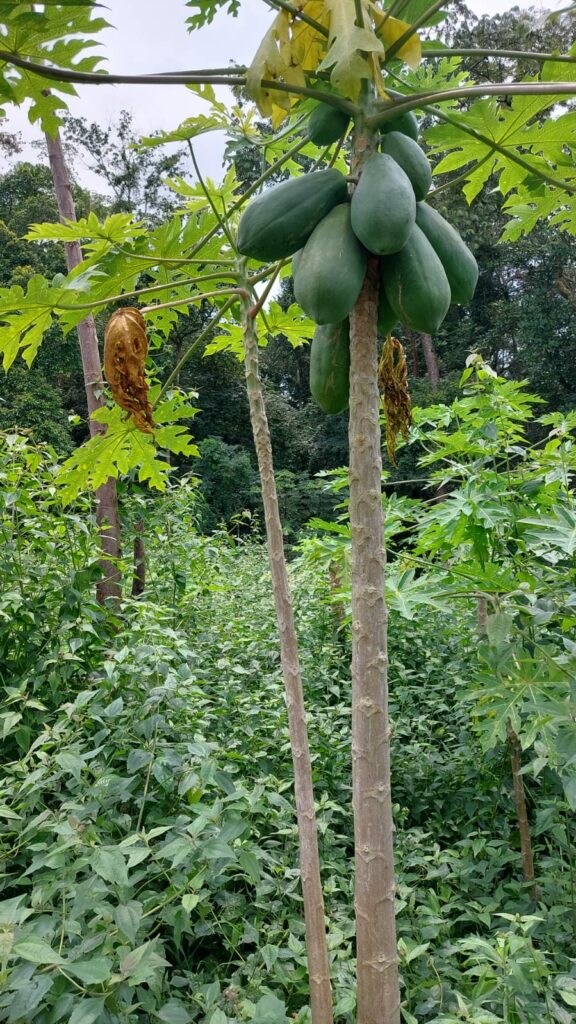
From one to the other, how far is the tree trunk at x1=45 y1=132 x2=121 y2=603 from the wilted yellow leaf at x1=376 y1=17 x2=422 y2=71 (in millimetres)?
2124

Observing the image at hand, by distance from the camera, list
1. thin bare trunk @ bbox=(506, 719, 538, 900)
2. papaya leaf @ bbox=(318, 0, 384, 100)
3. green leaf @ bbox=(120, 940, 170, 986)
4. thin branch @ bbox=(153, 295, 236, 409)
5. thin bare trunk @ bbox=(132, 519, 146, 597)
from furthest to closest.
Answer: thin bare trunk @ bbox=(132, 519, 146, 597) < thin bare trunk @ bbox=(506, 719, 538, 900) < thin branch @ bbox=(153, 295, 236, 409) < green leaf @ bbox=(120, 940, 170, 986) < papaya leaf @ bbox=(318, 0, 384, 100)

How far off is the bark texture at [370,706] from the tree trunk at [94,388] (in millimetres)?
2112

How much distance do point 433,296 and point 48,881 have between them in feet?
3.93

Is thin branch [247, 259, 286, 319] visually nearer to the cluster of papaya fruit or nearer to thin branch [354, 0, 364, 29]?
the cluster of papaya fruit

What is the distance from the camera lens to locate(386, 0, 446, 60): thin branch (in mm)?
806

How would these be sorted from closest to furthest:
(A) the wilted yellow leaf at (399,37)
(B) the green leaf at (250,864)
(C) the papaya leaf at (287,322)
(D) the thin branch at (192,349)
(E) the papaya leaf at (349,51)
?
(E) the papaya leaf at (349,51) < (A) the wilted yellow leaf at (399,37) < (D) the thin branch at (192,349) < (B) the green leaf at (250,864) < (C) the papaya leaf at (287,322)

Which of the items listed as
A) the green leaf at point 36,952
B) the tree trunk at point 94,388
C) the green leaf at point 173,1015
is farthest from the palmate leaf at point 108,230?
the tree trunk at point 94,388

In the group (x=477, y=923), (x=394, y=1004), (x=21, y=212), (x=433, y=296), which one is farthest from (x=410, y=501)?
(x=21, y=212)

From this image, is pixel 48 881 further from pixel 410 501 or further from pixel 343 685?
pixel 343 685

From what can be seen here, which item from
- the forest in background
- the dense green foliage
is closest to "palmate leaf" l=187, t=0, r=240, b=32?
the dense green foliage

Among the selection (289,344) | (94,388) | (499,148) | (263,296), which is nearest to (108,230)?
(263,296)

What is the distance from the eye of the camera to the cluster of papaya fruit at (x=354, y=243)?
0.78 m

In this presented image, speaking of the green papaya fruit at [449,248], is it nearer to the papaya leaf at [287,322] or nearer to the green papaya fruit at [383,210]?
the green papaya fruit at [383,210]

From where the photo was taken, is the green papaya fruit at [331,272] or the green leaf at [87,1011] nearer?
the green papaya fruit at [331,272]
